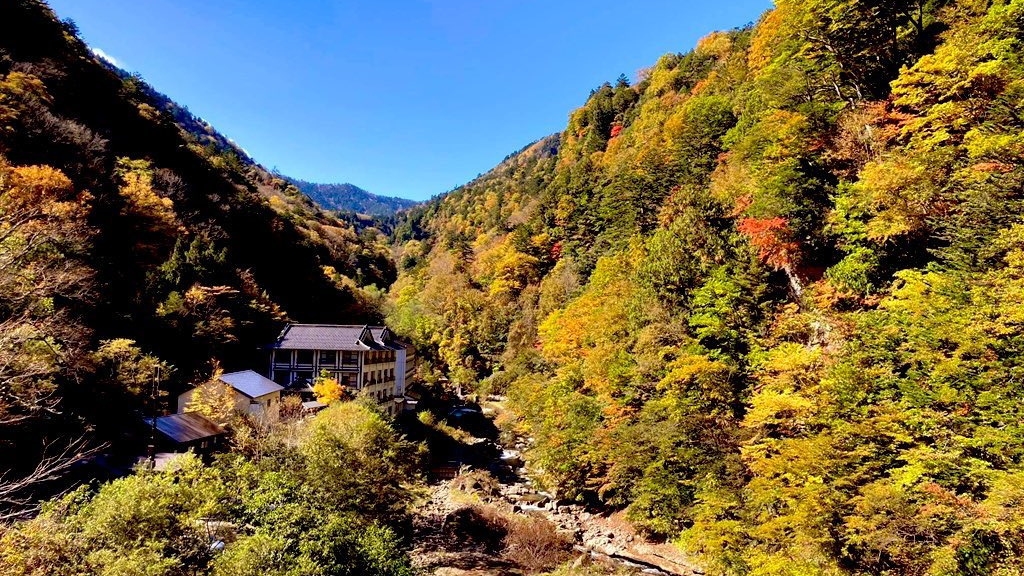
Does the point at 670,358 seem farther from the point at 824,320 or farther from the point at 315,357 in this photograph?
the point at 315,357

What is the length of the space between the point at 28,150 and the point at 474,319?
4472cm

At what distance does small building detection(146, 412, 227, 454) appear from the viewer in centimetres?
2186

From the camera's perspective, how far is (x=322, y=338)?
40.2 metres

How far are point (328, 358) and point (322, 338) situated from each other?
1.94 meters

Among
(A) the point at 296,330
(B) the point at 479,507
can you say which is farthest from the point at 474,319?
(B) the point at 479,507

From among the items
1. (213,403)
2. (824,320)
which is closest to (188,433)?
(213,403)

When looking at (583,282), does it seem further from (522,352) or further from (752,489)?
(752,489)

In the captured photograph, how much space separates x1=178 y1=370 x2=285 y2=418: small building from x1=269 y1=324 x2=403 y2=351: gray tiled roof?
6872 mm

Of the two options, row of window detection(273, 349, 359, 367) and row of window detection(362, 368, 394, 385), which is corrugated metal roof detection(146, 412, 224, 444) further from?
row of window detection(362, 368, 394, 385)

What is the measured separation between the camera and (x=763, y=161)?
24250mm

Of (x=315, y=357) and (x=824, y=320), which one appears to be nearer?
(x=824, y=320)

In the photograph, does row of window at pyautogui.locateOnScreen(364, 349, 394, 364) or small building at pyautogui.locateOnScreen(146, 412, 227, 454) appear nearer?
small building at pyautogui.locateOnScreen(146, 412, 227, 454)

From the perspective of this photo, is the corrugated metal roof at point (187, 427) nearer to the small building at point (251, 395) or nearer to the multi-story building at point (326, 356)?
the small building at point (251, 395)

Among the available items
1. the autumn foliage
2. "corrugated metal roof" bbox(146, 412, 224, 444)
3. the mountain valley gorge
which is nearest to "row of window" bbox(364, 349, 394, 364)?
the mountain valley gorge
